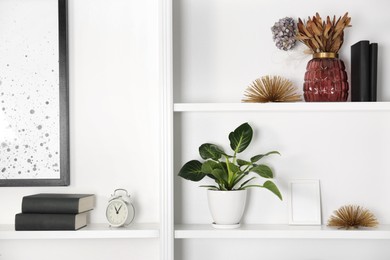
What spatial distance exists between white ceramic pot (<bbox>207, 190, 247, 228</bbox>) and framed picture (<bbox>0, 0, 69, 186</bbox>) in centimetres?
52

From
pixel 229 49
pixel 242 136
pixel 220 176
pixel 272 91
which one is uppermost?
pixel 229 49

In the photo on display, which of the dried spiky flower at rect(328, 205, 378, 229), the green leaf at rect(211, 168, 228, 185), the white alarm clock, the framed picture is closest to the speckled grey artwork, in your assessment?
the framed picture

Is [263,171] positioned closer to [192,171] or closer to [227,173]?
[227,173]

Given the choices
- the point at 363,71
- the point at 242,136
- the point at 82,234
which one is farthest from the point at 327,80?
the point at 82,234

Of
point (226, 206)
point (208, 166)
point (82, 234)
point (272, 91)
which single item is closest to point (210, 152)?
point (208, 166)

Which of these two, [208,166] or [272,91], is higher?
[272,91]

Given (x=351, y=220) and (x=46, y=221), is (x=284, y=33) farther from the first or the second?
(x=46, y=221)

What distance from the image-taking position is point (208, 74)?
1898 mm

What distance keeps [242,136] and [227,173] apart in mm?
132

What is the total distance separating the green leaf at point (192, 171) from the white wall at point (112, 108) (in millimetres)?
168

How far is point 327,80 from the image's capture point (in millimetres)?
1776

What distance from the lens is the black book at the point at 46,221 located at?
1741mm

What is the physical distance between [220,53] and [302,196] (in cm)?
57

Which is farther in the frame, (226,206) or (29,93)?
(29,93)
